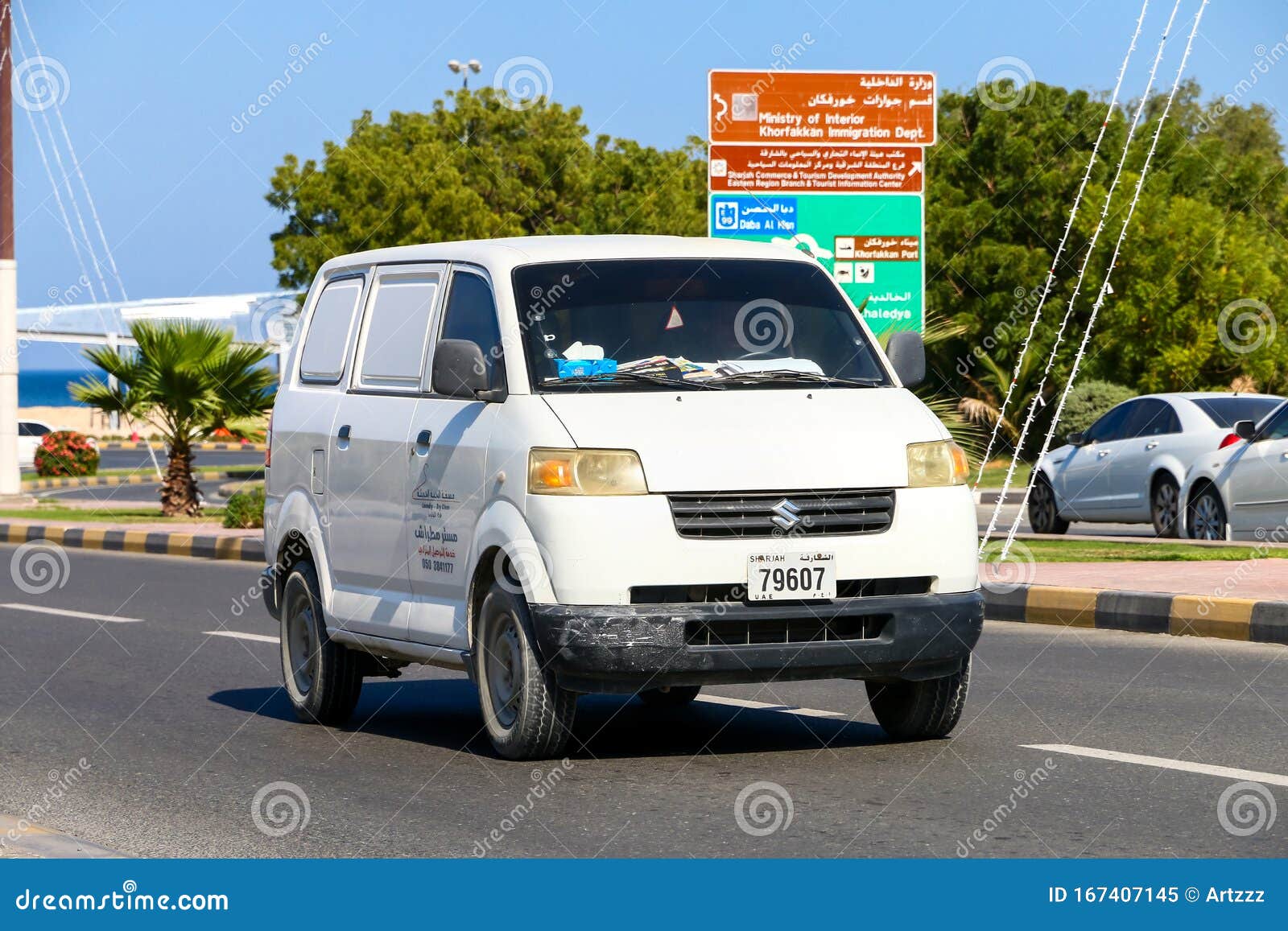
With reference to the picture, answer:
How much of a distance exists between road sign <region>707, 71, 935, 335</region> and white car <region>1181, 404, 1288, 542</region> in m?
4.90

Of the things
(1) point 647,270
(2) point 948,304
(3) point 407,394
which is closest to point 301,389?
(3) point 407,394

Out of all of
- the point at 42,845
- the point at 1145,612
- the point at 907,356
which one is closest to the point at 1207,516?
the point at 1145,612

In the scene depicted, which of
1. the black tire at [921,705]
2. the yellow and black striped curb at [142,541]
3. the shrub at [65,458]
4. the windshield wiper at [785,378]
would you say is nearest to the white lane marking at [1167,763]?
the black tire at [921,705]

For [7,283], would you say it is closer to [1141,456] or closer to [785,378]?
[1141,456]

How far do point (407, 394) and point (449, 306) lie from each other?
0.42m

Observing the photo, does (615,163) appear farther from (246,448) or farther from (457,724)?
(457,724)

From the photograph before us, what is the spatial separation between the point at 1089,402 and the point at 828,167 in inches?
534

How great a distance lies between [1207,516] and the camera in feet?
57.4

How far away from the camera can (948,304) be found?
41.8 m

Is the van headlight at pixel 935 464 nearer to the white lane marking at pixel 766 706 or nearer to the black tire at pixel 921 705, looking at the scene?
the black tire at pixel 921 705

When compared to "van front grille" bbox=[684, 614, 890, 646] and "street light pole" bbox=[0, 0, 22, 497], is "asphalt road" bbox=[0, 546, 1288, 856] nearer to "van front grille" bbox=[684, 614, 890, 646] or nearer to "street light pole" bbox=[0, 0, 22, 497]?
"van front grille" bbox=[684, 614, 890, 646]

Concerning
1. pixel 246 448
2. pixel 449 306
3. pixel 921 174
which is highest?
pixel 921 174

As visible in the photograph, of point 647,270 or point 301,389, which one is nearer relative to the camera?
point 647,270

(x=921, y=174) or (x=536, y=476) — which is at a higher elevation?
(x=921, y=174)
